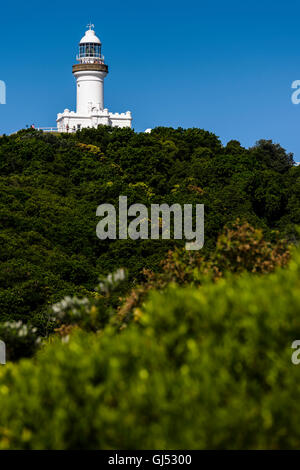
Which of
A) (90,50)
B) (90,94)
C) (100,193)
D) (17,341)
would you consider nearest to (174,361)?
(17,341)

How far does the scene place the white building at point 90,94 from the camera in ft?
254

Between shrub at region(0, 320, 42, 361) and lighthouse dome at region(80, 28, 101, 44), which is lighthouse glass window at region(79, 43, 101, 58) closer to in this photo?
lighthouse dome at region(80, 28, 101, 44)

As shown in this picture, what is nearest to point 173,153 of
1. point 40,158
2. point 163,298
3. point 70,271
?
point 40,158

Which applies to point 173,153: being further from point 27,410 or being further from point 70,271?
point 27,410

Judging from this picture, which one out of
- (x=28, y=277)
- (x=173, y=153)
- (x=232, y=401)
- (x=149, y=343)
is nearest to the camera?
(x=232, y=401)

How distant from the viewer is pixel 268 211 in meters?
55.0

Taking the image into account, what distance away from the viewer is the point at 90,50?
85.2m

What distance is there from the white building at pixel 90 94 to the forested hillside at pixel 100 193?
12083 mm

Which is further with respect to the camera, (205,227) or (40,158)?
(40,158)

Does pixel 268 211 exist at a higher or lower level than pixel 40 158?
lower

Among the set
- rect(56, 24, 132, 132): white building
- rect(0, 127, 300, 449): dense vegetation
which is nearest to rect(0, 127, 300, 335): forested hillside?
rect(56, 24, 132, 132): white building

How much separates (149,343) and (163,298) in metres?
0.77
